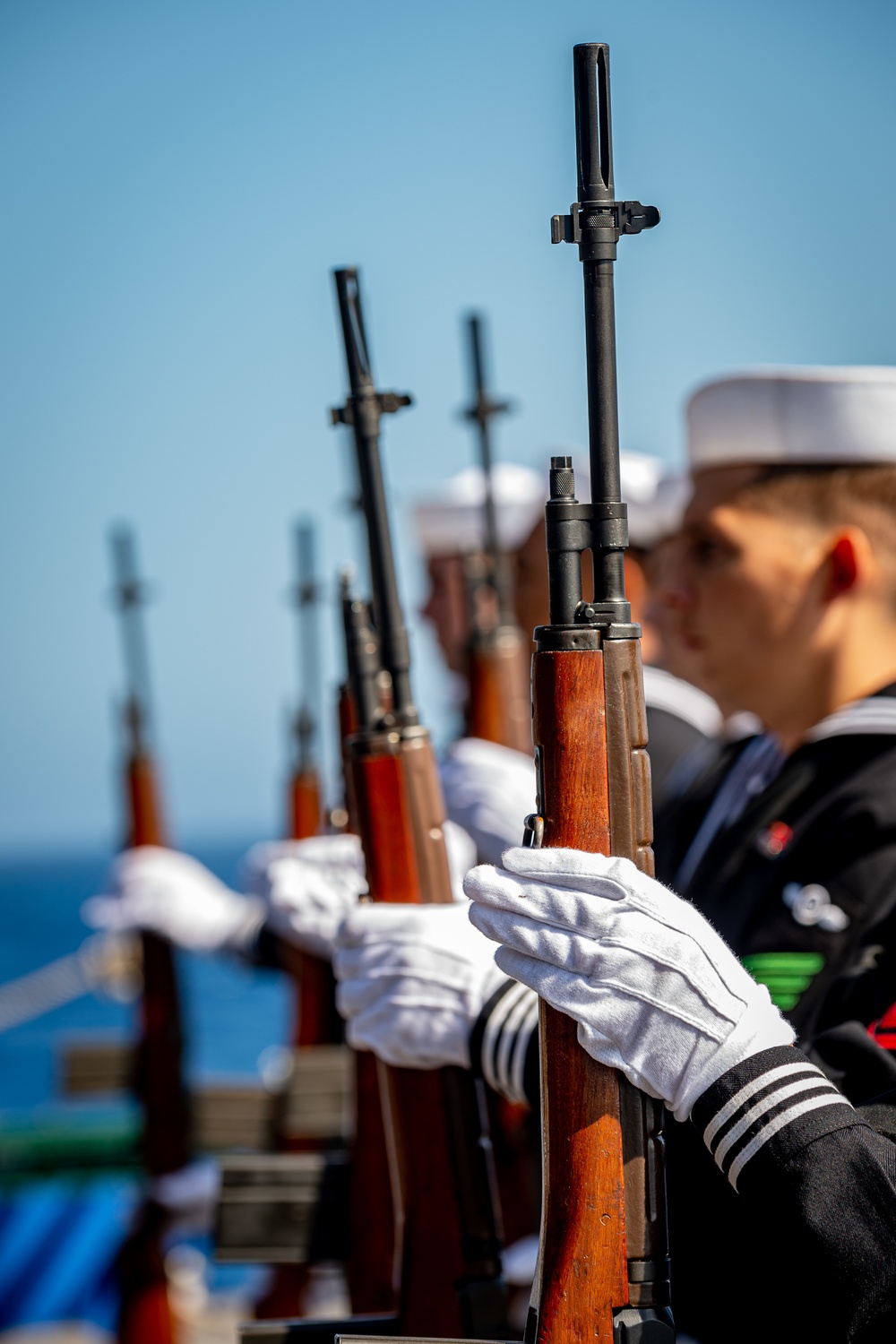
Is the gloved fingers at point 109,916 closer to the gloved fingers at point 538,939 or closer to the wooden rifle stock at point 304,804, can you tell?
the wooden rifle stock at point 304,804

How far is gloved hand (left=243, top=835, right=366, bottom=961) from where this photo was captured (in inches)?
176

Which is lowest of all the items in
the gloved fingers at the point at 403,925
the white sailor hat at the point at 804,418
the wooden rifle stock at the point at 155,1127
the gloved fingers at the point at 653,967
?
the wooden rifle stock at the point at 155,1127

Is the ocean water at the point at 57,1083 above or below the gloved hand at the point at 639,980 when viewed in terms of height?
below

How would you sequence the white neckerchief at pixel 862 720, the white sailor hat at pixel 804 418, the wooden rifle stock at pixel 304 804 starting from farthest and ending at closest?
the wooden rifle stock at pixel 304 804, the white sailor hat at pixel 804 418, the white neckerchief at pixel 862 720

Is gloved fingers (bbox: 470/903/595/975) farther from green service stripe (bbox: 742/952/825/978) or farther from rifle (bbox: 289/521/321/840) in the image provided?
rifle (bbox: 289/521/321/840)

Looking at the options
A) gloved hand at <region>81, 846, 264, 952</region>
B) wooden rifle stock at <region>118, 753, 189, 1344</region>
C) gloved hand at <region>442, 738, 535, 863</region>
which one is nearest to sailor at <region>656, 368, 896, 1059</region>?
gloved hand at <region>442, 738, 535, 863</region>

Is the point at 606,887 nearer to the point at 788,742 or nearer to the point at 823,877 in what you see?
the point at 823,877

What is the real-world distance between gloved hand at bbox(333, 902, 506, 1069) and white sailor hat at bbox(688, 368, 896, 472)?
→ 1.02 meters

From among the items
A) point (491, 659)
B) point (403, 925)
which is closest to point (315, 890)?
point (491, 659)

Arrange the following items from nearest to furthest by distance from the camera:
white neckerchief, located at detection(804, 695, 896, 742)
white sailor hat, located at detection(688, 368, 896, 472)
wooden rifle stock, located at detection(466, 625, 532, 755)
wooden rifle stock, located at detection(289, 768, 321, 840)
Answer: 1. white neckerchief, located at detection(804, 695, 896, 742)
2. white sailor hat, located at detection(688, 368, 896, 472)
3. wooden rifle stock, located at detection(466, 625, 532, 755)
4. wooden rifle stock, located at detection(289, 768, 321, 840)

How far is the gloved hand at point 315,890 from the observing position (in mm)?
4473

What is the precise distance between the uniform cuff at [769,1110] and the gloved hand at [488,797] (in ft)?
7.23

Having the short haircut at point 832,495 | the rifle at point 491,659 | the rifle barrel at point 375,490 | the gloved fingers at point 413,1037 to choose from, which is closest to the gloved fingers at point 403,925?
the gloved fingers at point 413,1037

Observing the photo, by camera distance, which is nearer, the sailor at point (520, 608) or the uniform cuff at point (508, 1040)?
the uniform cuff at point (508, 1040)
